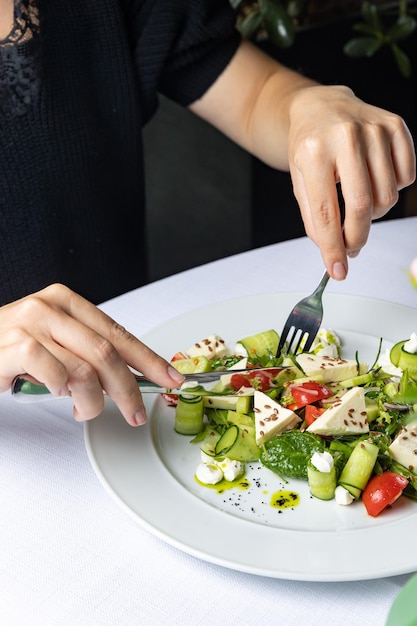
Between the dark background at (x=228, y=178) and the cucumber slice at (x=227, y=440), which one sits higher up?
the cucumber slice at (x=227, y=440)

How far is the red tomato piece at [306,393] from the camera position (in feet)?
3.53

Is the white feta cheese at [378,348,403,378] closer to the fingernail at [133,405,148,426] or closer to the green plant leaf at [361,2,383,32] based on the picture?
the fingernail at [133,405,148,426]

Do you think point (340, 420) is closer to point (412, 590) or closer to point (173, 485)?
point (173, 485)

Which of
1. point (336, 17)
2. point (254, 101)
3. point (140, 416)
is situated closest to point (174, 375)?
point (140, 416)

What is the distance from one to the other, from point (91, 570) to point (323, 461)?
11.7 inches

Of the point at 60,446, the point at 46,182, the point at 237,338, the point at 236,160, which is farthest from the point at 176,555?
the point at 236,160

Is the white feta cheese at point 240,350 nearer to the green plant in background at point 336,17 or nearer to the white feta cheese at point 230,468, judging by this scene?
the white feta cheese at point 230,468

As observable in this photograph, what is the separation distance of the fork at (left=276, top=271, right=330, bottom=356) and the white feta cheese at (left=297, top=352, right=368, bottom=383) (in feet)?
0.25

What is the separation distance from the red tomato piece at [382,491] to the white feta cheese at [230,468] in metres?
0.16

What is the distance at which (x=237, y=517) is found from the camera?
3.07 feet

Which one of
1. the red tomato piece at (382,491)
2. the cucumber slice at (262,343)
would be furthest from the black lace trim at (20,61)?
the red tomato piece at (382,491)

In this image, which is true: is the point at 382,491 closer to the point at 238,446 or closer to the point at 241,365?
the point at 238,446

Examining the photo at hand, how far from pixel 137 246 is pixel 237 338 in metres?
0.74

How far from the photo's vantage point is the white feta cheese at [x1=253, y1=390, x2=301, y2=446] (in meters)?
1.02
